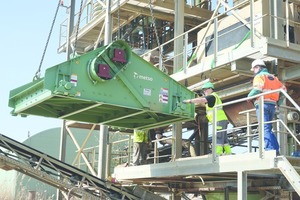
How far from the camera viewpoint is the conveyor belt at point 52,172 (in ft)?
35.0

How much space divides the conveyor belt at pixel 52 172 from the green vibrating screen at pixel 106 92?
54.8 inches

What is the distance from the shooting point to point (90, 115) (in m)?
10.3

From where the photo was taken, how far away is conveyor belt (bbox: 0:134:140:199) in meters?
10.7

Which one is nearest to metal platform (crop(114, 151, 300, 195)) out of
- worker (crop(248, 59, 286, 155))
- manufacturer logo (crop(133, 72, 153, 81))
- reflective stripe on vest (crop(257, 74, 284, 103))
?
worker (crop(248, 59, 286, 155))

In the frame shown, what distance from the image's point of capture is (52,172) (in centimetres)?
1113

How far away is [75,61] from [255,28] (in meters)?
4.08

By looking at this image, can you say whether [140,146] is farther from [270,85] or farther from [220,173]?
[270,85]

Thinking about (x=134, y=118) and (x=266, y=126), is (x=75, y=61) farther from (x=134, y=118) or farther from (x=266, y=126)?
(x=266, y=126)

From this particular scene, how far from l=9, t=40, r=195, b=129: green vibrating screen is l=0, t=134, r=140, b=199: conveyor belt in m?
1.39

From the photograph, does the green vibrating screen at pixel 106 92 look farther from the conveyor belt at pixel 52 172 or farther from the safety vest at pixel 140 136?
the safety vest at pixel 140 136

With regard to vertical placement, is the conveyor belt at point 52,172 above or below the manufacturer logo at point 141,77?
below

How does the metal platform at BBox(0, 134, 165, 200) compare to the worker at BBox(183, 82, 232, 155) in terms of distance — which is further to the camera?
the metal platform at BBox(0, 134, 165, 200)

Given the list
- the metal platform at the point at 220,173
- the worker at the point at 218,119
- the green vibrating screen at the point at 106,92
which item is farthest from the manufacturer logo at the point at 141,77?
the metal platform at the point at 220,173

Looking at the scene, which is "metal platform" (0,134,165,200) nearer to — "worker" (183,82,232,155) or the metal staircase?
"worker" (183,82,232,155)
